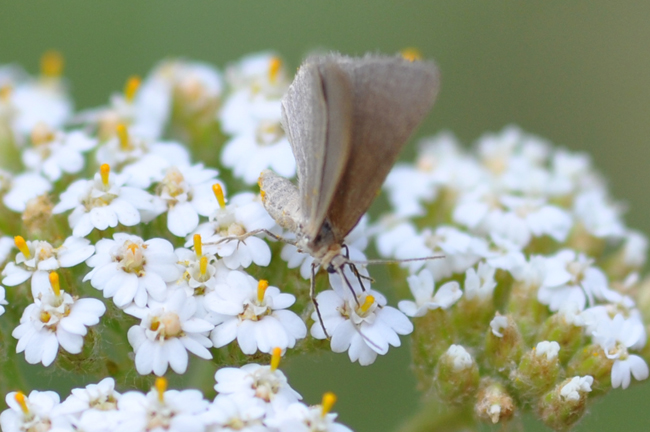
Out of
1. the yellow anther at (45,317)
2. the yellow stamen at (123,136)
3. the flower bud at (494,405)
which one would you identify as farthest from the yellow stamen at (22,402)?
the flower bud at (494,405)

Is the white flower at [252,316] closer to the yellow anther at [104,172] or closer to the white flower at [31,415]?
the white flower at [31,415]

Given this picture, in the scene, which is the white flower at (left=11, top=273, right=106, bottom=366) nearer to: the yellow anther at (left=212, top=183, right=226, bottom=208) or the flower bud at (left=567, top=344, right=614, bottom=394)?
the yellow anther at (left=212, top=183, right=226, bottom=208)

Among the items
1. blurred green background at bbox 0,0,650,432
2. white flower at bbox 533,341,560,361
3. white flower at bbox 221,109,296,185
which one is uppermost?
blurred green background at bbox 0,0,650,432

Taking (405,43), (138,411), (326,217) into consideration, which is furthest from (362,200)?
(405,43)

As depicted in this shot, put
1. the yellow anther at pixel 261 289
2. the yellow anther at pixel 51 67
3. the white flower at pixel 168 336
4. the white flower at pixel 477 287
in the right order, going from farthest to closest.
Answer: the yellow anther at pixel 51 67
the white flower at pixel 477 287
the yellow anther at pixel 261 289
the white flower at pixel 168 336

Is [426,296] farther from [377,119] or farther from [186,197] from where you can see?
[186,197]

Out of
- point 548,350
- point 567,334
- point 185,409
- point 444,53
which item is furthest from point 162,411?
point 444,53

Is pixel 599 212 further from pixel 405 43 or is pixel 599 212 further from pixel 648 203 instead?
pixel 405 43

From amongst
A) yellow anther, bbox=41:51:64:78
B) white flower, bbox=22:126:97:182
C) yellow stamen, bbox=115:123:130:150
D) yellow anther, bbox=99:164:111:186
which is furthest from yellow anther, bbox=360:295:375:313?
yellow anther, bbox=41:51:64:78
